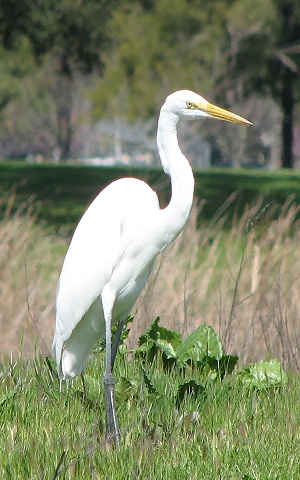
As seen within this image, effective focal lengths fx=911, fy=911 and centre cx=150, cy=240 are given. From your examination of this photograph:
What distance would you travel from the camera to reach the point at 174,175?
151 inches

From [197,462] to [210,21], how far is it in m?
20.4

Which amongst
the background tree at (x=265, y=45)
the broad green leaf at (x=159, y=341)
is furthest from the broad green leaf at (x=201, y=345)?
the background tree at (x=265, y=45)

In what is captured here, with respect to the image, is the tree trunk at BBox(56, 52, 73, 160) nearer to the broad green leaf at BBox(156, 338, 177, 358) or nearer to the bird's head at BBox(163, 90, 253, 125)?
the broad green leaf at BBox(156, 338, 177, 358)

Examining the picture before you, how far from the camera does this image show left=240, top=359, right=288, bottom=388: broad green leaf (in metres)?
4.25

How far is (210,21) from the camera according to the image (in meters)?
22.6

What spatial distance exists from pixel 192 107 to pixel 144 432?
4.54 feet

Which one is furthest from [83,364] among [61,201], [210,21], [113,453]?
[210,21]

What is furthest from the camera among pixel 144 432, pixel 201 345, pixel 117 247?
pixel 201 345

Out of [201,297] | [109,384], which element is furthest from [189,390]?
[201,297]

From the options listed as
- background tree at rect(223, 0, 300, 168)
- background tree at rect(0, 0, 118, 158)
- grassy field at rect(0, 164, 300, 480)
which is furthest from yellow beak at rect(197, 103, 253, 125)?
background tree at rect(223, 0, 300, 168)

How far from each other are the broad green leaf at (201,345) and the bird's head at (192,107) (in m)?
1.08

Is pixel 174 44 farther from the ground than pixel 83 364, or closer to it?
farther from the ground

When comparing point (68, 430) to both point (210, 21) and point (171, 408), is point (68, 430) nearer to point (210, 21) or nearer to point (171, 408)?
point (171, 408)

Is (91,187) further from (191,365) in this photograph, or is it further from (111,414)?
(111,414)
